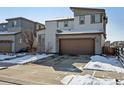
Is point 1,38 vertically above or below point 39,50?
above

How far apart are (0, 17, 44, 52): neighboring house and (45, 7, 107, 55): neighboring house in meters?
3.49

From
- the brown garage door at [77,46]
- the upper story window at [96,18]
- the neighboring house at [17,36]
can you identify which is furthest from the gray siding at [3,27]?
the upper story window at [96,18]

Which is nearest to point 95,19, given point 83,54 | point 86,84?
point 83,54

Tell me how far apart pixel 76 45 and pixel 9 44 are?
10.8 metres

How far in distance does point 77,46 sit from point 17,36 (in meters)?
10.3

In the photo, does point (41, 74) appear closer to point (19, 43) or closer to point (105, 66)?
point (105, 66)

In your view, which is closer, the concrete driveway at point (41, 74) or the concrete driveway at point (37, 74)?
the concrete driveway at point (41, 74)

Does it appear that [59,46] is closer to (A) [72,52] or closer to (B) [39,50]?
(A) [72,52]

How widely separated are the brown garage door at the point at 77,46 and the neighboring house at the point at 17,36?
5.59 meters

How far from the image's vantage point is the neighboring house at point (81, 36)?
16.9 metres

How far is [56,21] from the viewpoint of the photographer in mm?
22797

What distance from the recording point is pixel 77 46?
17516 millimetres

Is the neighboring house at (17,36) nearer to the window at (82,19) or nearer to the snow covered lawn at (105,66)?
the window at (82,19)

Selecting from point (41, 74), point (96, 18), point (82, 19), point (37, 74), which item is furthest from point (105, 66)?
point (82, 19)
